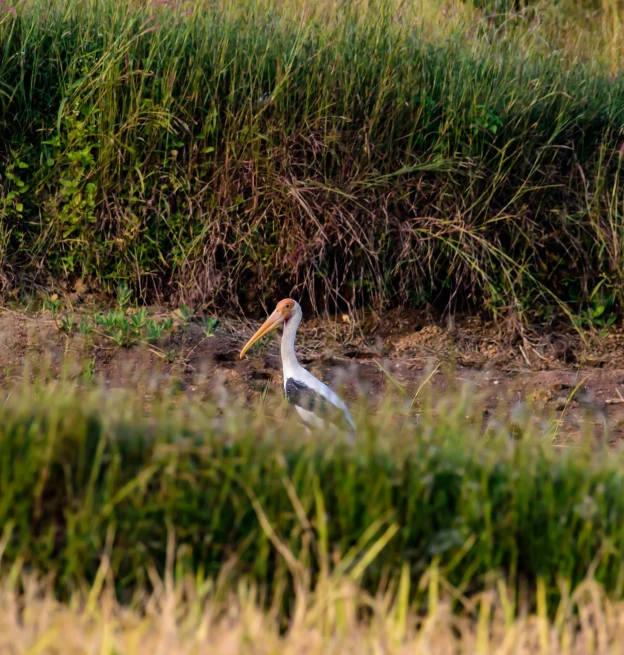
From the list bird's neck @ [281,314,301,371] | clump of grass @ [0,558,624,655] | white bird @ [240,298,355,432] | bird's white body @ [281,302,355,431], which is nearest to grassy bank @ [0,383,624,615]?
clump of grass @ [0,558,624,655]

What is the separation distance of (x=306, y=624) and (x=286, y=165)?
4254mm

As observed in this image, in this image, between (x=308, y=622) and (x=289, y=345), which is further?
(x=289, y=345)

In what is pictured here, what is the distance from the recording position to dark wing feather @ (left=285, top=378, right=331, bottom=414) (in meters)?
5.39

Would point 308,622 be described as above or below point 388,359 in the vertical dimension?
above

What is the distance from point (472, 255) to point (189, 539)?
4.03 m

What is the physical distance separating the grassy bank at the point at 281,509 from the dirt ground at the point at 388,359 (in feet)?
7.83

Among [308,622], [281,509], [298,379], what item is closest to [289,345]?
[298,379]

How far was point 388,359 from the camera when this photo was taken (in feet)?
21.8

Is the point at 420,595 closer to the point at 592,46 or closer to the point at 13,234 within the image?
the point at 13,234

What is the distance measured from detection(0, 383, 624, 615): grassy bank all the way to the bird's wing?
6.61ft

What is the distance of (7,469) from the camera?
316 centimetres

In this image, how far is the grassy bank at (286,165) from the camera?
6.61 meters

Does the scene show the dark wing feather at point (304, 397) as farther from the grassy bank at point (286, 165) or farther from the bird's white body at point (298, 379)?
the grassy bank at point (286, 165)

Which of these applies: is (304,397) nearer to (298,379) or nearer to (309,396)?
(309,396)
